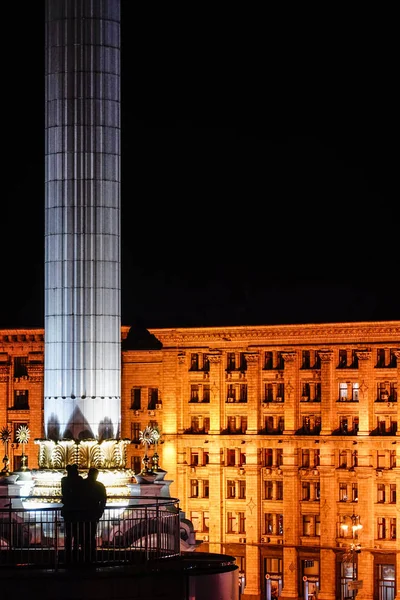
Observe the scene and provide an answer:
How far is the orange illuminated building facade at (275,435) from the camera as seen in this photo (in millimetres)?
116312

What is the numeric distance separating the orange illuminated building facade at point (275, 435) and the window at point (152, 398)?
0.28 feet

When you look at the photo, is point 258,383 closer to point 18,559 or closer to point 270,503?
point 270,503

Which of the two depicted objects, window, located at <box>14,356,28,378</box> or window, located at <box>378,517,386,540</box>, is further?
window, located at <box>14,356,28,378</box>

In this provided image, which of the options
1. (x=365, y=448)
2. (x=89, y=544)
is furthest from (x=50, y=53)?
(x=365, y=448)

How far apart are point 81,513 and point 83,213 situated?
21.9 meters

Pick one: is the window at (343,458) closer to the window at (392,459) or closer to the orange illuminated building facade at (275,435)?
the orange illuminated building facade at (275,435)

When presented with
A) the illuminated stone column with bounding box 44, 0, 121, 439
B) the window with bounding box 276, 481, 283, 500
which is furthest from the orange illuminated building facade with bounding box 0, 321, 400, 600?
the illuminated stone column with bounding box 44, 0, 121, 439

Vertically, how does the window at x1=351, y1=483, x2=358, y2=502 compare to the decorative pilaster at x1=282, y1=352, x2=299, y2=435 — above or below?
below

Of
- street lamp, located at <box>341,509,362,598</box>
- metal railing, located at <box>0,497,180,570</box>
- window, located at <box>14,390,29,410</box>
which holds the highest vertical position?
window, located at <box>14,390,29,410</box>

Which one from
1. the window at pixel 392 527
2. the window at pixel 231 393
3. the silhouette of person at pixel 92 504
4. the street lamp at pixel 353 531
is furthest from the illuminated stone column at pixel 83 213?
the window at pixel 231 393

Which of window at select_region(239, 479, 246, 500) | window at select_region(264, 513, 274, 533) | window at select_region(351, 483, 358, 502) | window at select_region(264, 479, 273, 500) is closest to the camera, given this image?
window at select_region(351, 483, 358, 502)

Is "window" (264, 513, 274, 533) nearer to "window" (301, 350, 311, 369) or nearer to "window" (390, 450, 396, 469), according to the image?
"window" (390, 450, 396, 469)

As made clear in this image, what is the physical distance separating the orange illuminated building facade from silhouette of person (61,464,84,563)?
62.1 metres

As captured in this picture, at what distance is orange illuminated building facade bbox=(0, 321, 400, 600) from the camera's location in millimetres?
116312
